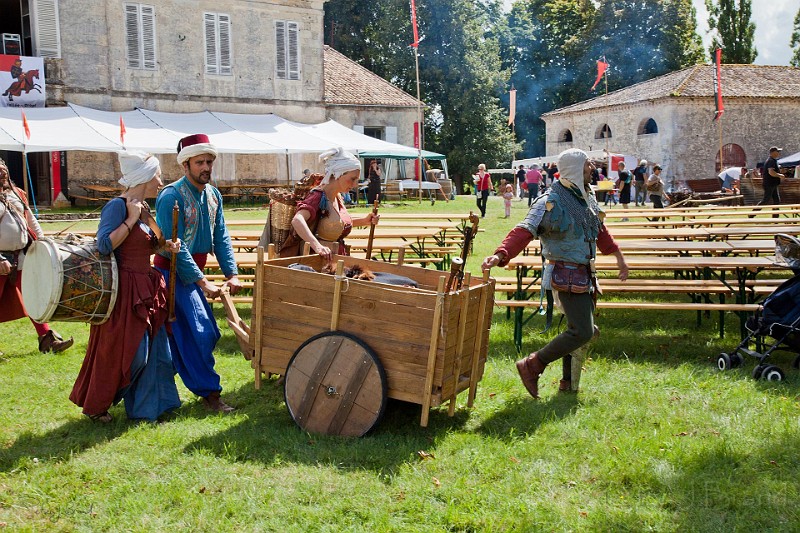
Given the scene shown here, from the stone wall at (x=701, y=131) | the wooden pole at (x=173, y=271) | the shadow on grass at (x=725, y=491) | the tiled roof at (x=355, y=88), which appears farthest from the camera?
the stone wall at (x=701, y=131)

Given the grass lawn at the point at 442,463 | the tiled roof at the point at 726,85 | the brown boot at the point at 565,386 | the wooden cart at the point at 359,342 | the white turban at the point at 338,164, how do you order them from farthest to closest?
the tiled roof at the point at 726,85 → the brown boot at the point at 565,386 → the white turban at the point at 338,164 → the wooden cart at the point at 359,342 → the grass lawn at the point at 442,463

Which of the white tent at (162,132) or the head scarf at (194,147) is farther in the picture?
the white tent at (162,132)

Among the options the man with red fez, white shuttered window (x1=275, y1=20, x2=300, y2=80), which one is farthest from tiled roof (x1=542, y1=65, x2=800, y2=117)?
the man with red fez

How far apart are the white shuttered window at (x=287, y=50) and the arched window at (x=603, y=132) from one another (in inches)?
653

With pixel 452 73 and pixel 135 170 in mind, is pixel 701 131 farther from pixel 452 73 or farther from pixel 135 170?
pixel 135 170

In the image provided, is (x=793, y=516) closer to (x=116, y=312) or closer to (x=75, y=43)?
(x=116, y=312)

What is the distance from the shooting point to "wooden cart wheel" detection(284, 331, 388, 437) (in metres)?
4.80

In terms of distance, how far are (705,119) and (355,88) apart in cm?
1523

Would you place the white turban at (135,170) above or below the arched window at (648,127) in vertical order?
below

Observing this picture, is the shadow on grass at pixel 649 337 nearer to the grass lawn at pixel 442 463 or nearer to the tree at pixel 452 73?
the grass lawn at pixel 442 463

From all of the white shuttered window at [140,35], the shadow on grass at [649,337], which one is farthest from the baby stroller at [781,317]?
the white shuttered window at [140,35]

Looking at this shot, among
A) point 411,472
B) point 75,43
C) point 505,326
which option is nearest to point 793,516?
point 411,472

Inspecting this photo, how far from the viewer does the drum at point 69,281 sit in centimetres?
486

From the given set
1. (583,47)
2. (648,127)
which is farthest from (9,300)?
(583,47)
